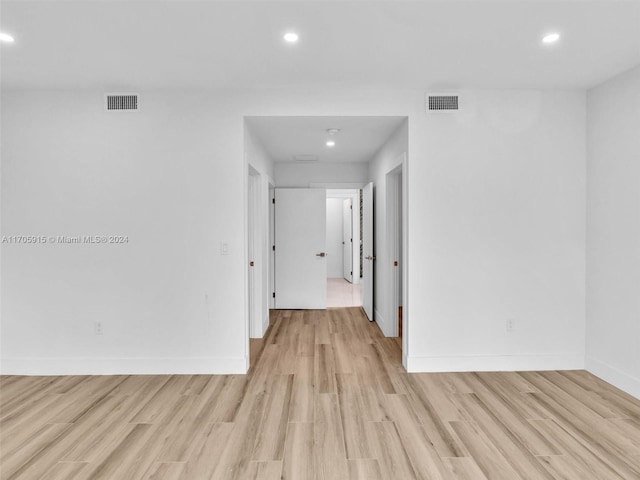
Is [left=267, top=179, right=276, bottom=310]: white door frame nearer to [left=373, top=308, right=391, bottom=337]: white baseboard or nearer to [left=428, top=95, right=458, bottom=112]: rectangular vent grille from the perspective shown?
[left=373, top=308, right=391, bottom=337]: white baseboard

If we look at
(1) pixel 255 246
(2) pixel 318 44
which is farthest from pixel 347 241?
(2) pixel 318 44

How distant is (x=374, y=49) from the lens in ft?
8.52

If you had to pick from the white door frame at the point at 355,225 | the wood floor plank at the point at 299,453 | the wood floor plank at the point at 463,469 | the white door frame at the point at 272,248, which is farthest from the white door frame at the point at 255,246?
the white door frame at the point at 355,225

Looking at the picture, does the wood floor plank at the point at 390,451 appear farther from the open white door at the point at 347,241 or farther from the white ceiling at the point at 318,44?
the open white door at the point at 347,241

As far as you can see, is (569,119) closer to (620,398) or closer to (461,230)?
(461,230)

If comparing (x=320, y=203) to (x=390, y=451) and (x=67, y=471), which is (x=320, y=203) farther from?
(x=67, y=471)

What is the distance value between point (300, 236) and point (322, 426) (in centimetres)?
360

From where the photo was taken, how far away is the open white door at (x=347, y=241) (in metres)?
9.09

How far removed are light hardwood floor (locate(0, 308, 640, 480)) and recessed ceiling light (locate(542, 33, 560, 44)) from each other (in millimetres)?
2563

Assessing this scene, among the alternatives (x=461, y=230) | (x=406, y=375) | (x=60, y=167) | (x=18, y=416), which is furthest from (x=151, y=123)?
(x=406, y=375)

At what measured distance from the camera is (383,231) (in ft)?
15.0

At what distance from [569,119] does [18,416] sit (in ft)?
16.6

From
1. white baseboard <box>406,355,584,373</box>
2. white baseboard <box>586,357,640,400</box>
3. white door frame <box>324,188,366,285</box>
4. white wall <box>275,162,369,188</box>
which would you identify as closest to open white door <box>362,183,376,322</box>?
white wall <box>275,162,369,188</box>

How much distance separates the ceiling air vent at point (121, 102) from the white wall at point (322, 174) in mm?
2732
